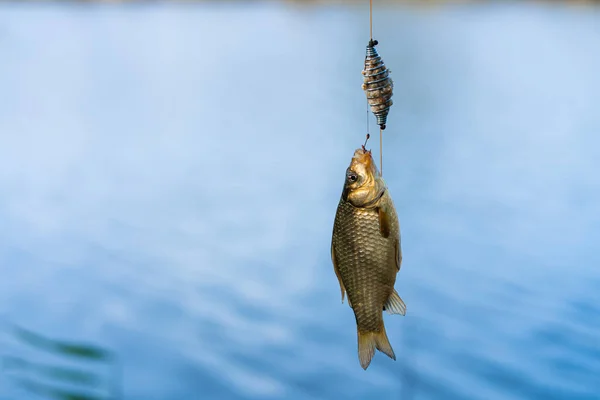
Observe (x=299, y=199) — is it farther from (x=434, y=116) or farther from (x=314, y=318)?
(x=434, y=116)

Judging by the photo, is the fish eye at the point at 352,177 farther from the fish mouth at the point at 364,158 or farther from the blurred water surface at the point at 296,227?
the blurred water surface at the point at 296,227

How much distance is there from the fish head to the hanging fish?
0.16 meters

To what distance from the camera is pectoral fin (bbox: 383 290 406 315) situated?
2.31 meters

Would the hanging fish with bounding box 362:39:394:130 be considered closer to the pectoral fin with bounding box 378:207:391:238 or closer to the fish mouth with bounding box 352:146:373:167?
the fish mouth with bounding box 352:146:373:167

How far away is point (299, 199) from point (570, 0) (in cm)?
2837

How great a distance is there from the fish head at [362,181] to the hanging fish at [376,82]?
156 mm

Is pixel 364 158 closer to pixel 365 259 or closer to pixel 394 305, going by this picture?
pixel 365 259

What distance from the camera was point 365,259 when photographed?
7.40 ft

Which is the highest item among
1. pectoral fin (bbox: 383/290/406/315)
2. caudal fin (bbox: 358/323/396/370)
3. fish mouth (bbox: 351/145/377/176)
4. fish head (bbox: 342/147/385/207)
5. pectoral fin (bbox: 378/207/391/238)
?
fish mouth (bbox: 351/145/377/176)

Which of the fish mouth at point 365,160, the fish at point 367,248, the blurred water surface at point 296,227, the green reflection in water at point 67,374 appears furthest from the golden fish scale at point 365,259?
the blurred water surface at point 296,227

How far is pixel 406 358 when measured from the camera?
800cm

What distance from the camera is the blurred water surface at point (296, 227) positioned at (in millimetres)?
7906

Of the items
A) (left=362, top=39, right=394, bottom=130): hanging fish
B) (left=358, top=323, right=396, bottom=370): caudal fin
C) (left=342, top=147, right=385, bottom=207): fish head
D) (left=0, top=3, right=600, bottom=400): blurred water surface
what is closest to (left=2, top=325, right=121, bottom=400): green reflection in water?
(left=0, top=3, right=600, bottom=400): blurred water surface

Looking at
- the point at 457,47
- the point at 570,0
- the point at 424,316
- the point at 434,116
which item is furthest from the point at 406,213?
the point at 570,0
